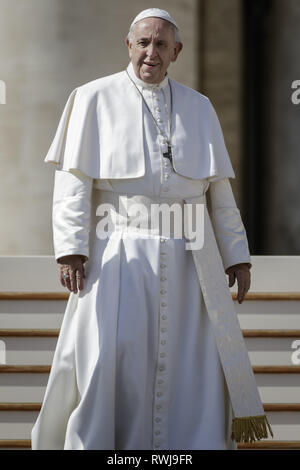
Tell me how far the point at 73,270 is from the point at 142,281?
311 millimetres

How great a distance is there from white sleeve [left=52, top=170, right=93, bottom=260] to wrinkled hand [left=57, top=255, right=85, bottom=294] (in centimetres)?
3

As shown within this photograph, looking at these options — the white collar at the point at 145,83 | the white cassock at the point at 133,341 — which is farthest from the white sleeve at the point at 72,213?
the white collar at the point at 145,83

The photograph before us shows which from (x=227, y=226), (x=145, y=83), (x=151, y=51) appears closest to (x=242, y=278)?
(x=227, y=226)

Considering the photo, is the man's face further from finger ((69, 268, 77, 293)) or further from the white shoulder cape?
finger ((69, 268, 77, 293))

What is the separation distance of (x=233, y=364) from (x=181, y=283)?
1.42 feet

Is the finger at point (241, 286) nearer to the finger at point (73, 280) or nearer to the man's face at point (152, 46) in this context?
the finger at point (73, 280)

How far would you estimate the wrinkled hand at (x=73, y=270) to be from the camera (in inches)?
165

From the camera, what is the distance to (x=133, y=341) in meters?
4.14

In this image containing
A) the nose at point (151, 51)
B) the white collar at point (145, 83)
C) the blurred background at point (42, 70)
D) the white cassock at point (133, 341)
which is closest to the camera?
the white cassock at point (133, 341)

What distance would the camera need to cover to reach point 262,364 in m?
5.82

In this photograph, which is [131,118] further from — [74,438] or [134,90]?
[74,438]

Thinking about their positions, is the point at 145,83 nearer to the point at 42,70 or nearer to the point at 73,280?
the point at 73,280

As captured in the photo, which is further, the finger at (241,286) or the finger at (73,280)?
the finger at (241,286)
